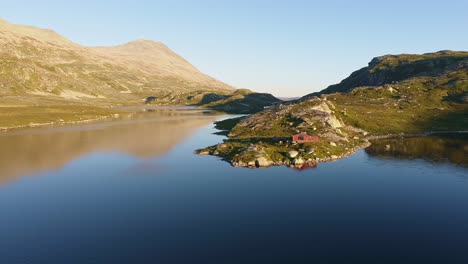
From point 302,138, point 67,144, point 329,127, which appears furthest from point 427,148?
point 67,144

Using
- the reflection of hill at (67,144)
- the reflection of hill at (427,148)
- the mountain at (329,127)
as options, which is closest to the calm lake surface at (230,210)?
the reflection of hill at (427,148)

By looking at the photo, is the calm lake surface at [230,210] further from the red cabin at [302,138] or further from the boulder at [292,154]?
the red cabin at [302,138]

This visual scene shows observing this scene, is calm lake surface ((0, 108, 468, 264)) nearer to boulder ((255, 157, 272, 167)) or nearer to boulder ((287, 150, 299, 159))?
boulder ((255, 157, 272, 167))

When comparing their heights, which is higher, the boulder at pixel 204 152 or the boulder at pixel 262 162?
the boulder at pixel 262 162

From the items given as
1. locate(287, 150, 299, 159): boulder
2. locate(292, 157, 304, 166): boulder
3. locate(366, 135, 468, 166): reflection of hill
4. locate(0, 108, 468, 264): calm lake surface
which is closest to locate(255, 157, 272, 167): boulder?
locate(0, 108, 468, 264): calm lake surface

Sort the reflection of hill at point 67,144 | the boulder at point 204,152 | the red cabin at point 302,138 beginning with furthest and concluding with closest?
the boulder at point 204,152, the red cabin at point 302,138, the reflection of hill at point 67,144

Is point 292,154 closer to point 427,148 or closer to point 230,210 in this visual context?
point 230,210

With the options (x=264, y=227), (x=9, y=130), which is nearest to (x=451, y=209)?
(x=264, y=227)
